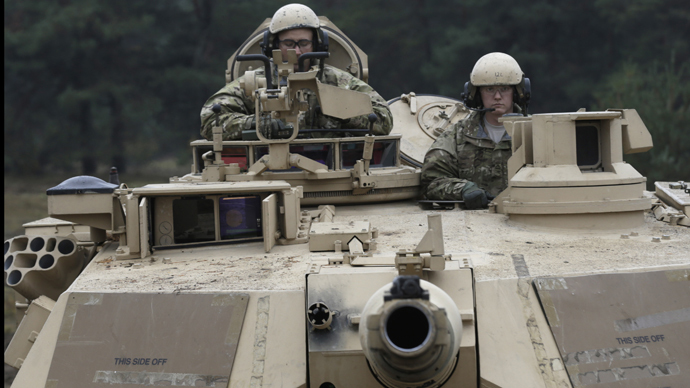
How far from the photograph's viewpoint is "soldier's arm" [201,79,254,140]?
9.96 metres

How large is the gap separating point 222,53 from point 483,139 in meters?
18.0

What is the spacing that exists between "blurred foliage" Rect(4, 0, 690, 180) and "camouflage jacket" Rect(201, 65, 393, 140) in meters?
13.8

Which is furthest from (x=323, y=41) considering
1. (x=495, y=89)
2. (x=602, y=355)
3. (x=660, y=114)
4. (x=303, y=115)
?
(x=660, y=114)

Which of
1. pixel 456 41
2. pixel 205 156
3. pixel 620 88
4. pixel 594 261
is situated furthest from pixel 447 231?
pixel 456 41

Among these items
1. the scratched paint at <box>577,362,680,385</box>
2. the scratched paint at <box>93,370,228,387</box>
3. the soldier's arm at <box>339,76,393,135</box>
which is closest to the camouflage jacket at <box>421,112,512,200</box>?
the soldier's arm at <box>339,76,393,135</box>

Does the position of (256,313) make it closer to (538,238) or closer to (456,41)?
(538,238)

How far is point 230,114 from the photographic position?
33.4 feet

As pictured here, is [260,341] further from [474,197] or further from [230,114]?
[230,114]

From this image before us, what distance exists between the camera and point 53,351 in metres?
6.01

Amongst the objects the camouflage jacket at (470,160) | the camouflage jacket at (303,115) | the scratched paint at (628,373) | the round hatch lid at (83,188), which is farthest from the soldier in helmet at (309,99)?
the scratched paint at (628,373)

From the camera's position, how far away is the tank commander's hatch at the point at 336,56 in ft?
39.6

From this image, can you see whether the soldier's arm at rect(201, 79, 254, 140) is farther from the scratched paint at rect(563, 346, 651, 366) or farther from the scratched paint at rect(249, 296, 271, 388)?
the scratched paint at rect(563, 346, 651, 366)

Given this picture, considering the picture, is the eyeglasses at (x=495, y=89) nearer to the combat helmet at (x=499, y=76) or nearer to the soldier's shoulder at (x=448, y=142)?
the combat helmet at (x=499, y=76)

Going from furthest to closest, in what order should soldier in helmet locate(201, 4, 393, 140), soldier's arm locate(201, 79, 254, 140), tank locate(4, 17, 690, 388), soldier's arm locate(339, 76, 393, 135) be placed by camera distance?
1. soldier's arm locate(339, 76, 393, 135)
2. soldier in helmet locate(201, 4, 393, 140)
3. soldier's arm locate(201, 79, 254, 140)
4. tank locate(4, 17, 690, 388)
